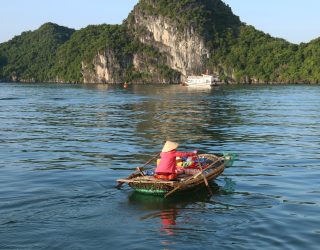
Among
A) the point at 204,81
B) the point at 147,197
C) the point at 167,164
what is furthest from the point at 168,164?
the point at 204,81

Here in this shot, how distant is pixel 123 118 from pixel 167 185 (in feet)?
95.1

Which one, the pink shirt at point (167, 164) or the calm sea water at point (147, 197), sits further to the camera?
the pink shirt at point (167, 164)

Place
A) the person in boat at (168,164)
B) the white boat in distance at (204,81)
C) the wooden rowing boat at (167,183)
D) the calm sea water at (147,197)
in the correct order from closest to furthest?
1. the calm sea water at (147,197)
2. the wooden rowing boat at (167,183)
3. the person in boat at (168,164)
4. the white boat in distance at (204,81)

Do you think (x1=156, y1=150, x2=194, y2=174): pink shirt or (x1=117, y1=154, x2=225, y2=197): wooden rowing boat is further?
(x1=156, y1=150, x2=194, y2=174): pink shirt

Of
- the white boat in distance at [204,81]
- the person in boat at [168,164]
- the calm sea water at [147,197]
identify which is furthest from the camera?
the white boat in distance at [204,81]

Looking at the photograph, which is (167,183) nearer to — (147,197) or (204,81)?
(147,197)

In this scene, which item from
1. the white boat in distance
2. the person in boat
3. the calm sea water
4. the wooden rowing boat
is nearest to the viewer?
the calm sea water

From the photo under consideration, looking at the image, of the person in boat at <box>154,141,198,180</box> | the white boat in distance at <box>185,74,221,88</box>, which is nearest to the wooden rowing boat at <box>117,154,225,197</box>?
the person in boat at <box>154,141,198,180</box>

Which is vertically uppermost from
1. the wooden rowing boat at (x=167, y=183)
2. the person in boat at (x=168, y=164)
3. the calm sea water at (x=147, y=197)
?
the person in boat at (x=168, y=164)

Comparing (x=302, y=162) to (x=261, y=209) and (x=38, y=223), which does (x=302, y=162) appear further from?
(x=38, y=223)

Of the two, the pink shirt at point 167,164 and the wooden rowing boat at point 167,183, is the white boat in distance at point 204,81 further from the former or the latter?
the pink shirt at point 167,164

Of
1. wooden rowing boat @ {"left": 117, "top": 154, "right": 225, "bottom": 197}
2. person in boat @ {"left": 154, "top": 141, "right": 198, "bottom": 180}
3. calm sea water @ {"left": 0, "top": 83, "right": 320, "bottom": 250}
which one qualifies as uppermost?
person in boat @ {"left": 154, "top": 141, "right": 198, "bottom": 180}

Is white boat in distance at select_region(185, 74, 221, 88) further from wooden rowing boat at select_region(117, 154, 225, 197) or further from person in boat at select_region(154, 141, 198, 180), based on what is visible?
person in boat at select_region(154, 141, 198, 180)

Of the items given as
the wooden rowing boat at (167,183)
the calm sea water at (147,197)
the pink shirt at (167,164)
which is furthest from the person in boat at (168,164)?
the calm sea water at (147,197)
